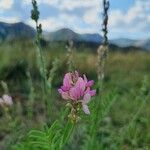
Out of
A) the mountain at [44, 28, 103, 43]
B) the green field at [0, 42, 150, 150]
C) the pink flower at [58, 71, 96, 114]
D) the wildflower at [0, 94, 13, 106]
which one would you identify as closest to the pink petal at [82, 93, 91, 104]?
the pink flower at [58, 71, 96, 114]

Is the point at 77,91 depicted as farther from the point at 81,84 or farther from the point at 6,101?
the point at 6,101

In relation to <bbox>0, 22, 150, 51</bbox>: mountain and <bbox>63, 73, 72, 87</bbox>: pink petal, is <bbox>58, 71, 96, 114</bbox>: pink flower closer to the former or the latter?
<bbox>63, 73, 72, 87</bbox>: pink petal

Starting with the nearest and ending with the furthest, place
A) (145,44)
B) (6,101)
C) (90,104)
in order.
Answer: (90,104) < (6,101) < (145,44)

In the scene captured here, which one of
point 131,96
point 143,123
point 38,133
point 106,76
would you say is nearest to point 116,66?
point 106,76

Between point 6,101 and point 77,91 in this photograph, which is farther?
point 6,101

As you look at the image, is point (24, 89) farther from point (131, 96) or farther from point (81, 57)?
point (81, 57)

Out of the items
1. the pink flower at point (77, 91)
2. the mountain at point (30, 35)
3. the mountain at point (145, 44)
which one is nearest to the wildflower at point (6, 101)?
the mountain at point (30, 35)

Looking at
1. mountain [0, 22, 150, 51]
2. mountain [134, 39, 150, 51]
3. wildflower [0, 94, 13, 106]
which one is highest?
wildflower [0, 94, 13, 106]

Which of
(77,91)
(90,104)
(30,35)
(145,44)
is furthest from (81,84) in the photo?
(145,44)
